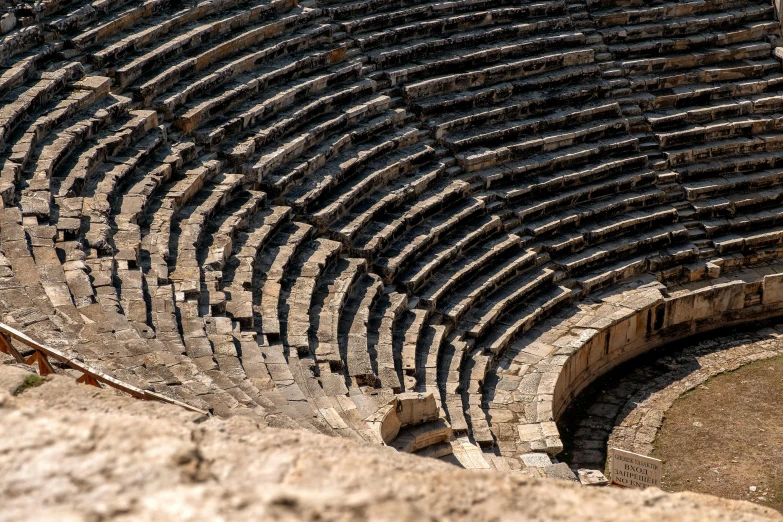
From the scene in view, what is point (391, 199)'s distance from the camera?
18.0m

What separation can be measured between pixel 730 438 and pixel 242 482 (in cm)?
1241

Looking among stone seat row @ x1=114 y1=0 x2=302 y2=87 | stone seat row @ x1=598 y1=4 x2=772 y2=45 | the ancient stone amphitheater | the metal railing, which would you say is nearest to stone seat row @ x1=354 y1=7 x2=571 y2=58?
the ancient stone amphitheater

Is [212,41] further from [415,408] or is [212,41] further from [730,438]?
[730,438]

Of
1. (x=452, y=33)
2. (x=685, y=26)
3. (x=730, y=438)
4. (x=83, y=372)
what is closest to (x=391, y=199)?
(x=452, y=33)

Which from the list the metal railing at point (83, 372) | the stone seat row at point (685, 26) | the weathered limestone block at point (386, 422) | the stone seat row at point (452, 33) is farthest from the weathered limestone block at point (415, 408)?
the stone seat row at point (685, 26)

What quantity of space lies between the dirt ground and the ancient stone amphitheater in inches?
66.1

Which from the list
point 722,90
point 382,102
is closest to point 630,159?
point 722,90

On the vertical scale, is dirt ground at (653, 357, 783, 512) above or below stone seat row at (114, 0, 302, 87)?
below

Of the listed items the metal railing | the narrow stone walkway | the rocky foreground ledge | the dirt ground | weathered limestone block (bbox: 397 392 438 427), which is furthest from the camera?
the narrow stone walkway

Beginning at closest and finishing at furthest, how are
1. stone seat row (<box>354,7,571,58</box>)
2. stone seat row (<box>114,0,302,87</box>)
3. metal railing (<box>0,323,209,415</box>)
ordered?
1. metal railing (<box>0,323,209,415</box>)
2. stone seat row (<box>114,0,302,87</box>)
3. stone seat row (<box>354,7,571,58</box>)

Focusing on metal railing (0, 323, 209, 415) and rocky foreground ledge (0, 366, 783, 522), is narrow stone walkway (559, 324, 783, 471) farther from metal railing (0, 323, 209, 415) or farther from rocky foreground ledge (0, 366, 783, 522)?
rocky foreground ledge (0, 366, 783, 522)

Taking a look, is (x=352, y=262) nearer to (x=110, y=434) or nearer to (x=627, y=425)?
(x=627, y=425)

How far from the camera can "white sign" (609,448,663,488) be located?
46.0 ft

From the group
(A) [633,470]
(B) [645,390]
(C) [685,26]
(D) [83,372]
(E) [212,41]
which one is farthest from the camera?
(C) [685,26]
